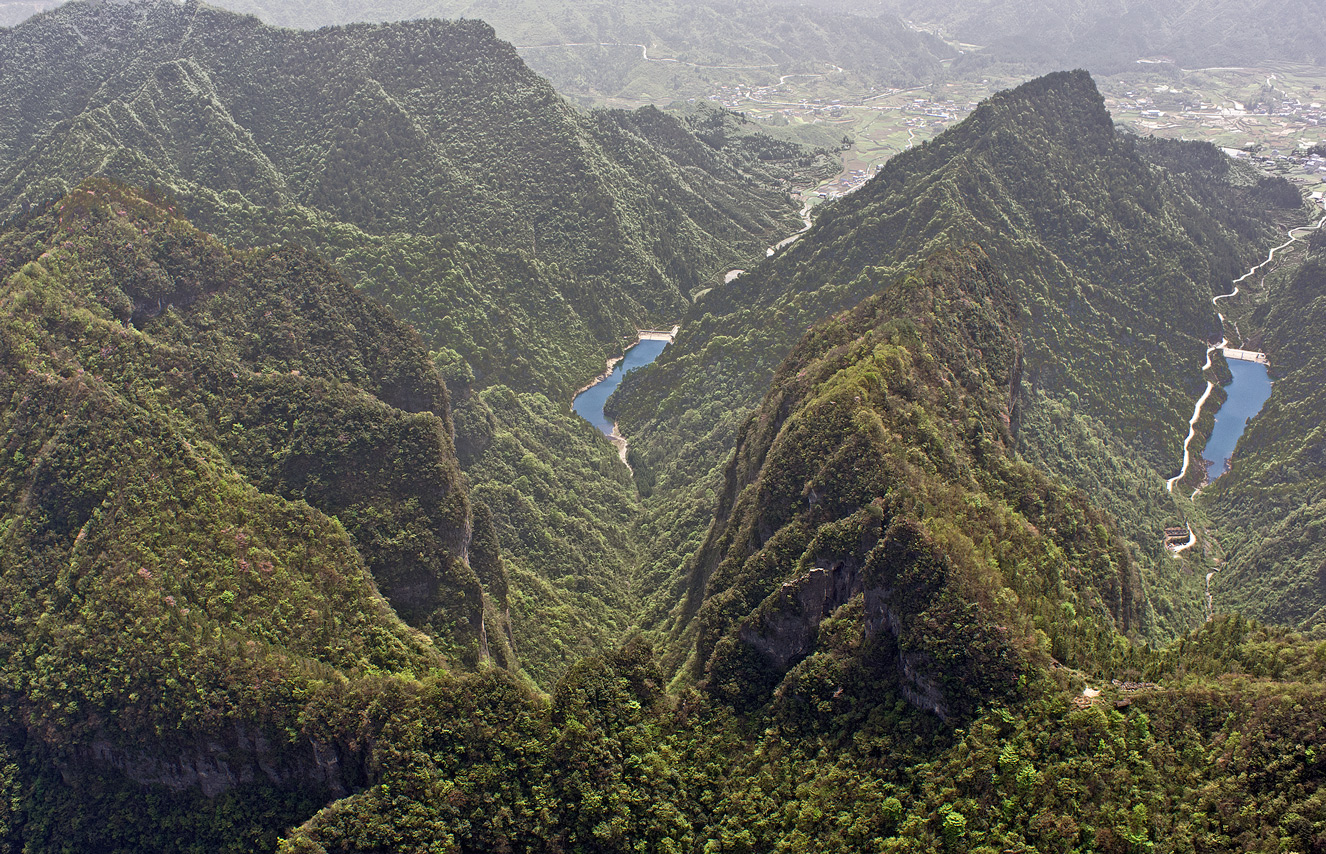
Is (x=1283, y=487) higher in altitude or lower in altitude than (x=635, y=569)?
lower

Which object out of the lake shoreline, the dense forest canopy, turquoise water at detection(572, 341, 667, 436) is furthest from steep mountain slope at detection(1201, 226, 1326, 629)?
turquoise water at detection(572, 341, 667, 436)

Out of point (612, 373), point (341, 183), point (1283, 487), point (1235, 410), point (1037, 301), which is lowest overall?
point (1283, 487)

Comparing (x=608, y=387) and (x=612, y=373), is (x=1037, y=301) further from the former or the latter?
(x=612, y=373)

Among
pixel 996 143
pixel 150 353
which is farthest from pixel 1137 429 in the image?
pixel 150 353

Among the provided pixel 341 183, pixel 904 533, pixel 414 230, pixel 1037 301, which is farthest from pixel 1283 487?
pixel 341 183

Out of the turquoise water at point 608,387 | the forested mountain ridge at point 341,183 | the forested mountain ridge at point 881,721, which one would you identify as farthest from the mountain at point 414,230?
the forested mountain ridge at point 881,721

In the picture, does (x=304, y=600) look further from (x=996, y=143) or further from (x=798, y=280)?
(x=996, y=143)
